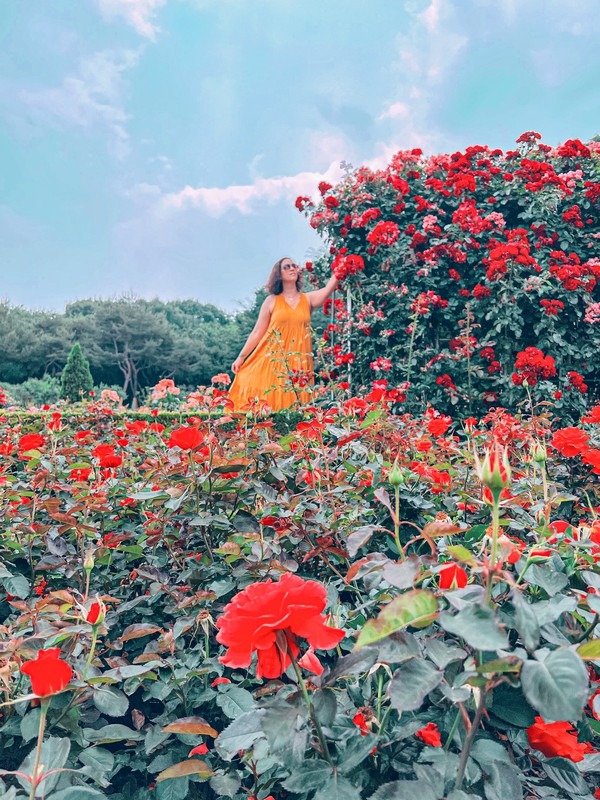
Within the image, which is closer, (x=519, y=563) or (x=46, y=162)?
(x=519, y=563)

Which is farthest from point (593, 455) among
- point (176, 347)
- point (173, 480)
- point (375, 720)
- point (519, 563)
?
point (176, 347)

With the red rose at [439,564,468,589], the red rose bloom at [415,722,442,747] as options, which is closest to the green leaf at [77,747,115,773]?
the red rose bloom at [415,722,442,747]

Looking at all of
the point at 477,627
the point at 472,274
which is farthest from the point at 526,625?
the point at 472,274

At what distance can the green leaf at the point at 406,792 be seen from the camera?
556mm

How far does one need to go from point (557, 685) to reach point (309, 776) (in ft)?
0.98

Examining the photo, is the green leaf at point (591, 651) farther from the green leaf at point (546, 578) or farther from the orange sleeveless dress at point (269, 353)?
the orange sleeveless dress at point (269, 353)

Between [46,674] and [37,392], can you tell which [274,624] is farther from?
[37,392]

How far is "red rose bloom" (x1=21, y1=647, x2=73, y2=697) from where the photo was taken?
65 centimetres

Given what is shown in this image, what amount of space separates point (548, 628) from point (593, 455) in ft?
2.42

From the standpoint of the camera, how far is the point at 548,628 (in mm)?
660

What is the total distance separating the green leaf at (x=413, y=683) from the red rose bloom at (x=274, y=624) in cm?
7

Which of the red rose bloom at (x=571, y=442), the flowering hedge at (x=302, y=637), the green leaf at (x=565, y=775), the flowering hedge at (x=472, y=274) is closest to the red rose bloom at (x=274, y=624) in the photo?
the flowering hedge at (x=302, y=637)

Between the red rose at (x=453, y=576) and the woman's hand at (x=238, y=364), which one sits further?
the woman's hand at (x=238, y=364)

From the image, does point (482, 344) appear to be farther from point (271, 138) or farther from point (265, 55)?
point (271, 138)
